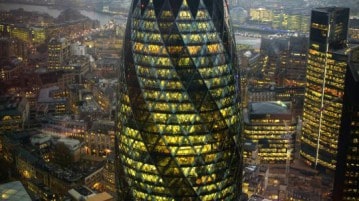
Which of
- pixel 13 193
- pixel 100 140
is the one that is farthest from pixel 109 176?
pixel 13 193

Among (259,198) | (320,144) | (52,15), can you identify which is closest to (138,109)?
(259,198)

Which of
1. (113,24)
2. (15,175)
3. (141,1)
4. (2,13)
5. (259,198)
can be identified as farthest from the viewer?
(113,24)

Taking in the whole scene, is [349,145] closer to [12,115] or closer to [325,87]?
[325,87]

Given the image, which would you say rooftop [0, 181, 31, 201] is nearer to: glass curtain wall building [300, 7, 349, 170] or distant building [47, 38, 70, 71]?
glass curtain wall building [300, 7, 349, 170]

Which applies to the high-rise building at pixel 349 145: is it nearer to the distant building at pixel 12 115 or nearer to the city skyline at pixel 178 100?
the city skyline at pixel 178 100

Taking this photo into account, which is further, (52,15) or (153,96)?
(52,15)

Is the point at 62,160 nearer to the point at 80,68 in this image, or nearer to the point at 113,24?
the point at 80,68

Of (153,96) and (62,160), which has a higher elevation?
(153,96)
